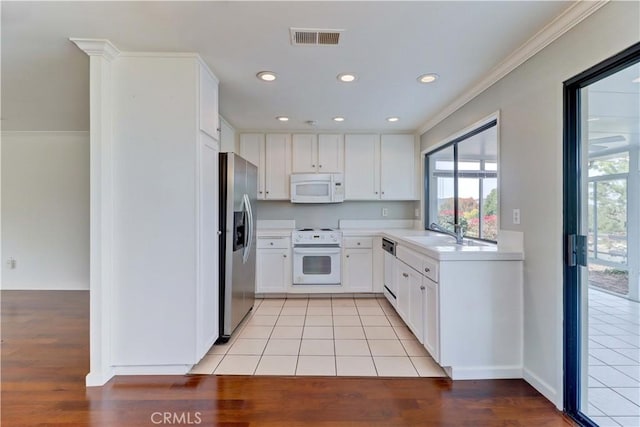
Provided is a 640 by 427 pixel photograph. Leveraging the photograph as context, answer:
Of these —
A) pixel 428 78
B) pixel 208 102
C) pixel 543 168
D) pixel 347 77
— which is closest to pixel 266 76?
pixel 208 102

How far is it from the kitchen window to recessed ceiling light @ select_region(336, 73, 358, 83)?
3.90 feet

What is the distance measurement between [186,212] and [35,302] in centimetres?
324

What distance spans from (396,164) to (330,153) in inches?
37.3

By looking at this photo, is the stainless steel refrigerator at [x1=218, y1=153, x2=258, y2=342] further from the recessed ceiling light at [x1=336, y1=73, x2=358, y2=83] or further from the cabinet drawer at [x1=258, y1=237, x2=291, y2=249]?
the recessed ceiling light at [x1=336, y1=73, x2=358, y2=83]

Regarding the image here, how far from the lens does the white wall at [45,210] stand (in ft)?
14.1

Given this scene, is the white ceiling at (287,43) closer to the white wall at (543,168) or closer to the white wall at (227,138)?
the white wall at (543,168)

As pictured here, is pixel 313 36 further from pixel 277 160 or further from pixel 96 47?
pixel 277 160

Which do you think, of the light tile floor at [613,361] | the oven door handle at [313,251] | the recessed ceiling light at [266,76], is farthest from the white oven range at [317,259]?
the light tile floor at [613,361]

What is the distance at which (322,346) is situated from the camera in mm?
2574

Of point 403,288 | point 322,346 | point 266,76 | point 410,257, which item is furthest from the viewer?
point 403,288

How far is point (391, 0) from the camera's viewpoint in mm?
1564

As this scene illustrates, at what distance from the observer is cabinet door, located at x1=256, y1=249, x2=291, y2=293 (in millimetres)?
3891

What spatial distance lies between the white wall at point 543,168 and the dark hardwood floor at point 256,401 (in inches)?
11.8

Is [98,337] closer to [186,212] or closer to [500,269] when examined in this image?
[186,212]
